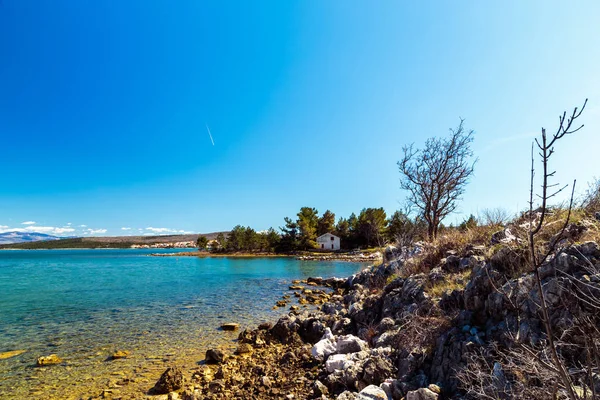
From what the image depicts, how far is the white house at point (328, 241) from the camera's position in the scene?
78.8 m

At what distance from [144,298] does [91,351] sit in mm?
10491

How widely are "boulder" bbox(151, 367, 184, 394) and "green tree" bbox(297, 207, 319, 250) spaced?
2668 inches

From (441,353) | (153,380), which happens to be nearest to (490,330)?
(441,353)

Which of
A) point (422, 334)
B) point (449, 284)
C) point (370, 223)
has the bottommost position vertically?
point (422, 334)

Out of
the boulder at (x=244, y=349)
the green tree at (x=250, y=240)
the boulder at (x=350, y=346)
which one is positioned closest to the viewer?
the boulder at (x=350, y=346)

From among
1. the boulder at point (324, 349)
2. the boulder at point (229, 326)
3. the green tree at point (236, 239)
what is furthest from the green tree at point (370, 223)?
the boulder at point (324, 349)

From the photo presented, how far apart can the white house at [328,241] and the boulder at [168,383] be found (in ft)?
236

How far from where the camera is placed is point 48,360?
8.95 m

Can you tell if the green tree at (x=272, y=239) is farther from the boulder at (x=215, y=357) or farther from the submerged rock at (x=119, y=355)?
the boulder at (x=215, y=357)

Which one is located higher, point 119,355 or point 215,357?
Result: point 215,357

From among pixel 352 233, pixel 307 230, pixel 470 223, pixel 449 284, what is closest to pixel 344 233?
pixel 352 233

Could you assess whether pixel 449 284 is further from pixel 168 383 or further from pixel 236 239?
pixel 236 239

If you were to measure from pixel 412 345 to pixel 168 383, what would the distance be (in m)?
5.52

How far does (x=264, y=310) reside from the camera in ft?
52.1
